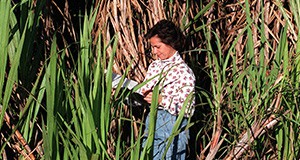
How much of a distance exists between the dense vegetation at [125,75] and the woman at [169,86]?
0.08m

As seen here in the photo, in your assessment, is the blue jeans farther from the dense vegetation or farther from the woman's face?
the woman's face

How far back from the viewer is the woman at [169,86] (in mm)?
3400

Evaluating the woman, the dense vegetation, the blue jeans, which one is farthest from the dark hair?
the blue jeans

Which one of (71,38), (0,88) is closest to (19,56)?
(0,88)

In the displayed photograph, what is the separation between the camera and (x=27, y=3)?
3.39m

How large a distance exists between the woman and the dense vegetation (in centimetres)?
8

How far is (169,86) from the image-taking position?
3432 millimetres

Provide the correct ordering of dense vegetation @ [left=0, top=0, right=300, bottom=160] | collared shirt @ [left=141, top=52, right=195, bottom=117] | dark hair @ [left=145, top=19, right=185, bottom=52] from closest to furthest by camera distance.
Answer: dense vegetation @ [left=0, top=0, right=300, bottom=160] < collared shirt @ [left=141, top=52, right=195, bottom=117] < dark hair @ [left=145, top=19, right=185, bottom=52]

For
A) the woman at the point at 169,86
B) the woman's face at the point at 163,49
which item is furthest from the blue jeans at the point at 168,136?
the woman's face at the point at 163,49

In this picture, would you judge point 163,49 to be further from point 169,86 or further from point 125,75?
point 125,75

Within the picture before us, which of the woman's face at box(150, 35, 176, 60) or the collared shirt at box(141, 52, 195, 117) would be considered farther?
the woman's face at box(150, 35, 176, 60)

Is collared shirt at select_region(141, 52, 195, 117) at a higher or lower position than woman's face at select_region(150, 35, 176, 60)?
lower

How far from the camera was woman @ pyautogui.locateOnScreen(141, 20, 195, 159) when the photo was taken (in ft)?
11.2

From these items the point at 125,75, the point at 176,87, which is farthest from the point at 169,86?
the point at 125,75
